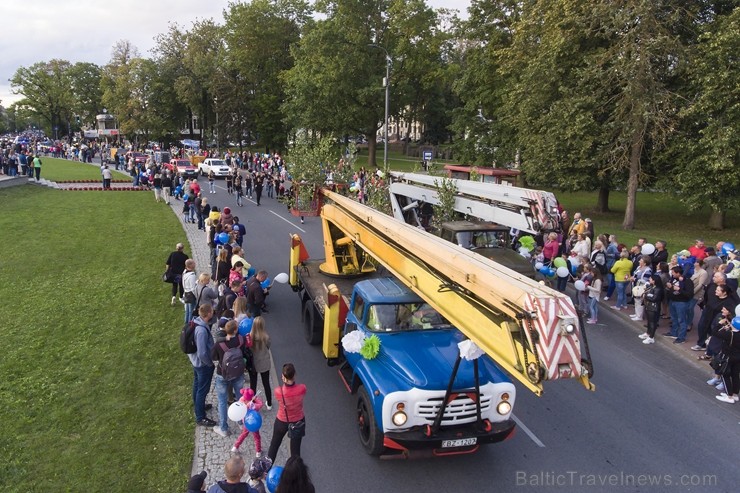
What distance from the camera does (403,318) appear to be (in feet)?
24.1

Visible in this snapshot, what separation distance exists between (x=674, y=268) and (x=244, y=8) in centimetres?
5283

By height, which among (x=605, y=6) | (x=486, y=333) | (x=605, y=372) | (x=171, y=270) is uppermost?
(x=605, y=6)

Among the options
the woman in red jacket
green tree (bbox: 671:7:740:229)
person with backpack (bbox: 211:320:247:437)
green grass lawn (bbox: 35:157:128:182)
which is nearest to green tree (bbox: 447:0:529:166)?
green tree (bbox: 671:7:740:229)

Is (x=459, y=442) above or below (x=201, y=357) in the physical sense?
below

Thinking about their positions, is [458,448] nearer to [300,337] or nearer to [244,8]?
[300,337]

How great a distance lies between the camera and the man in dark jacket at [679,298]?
10.5 meters

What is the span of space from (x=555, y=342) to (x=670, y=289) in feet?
26.8

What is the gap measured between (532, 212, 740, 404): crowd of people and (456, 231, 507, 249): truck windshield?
1.43 meters

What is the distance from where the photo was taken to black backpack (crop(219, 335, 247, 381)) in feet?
22.6

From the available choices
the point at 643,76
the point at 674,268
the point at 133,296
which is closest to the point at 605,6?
the point at 643,76

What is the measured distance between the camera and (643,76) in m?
20.1

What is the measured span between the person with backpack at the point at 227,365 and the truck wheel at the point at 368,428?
1.76m

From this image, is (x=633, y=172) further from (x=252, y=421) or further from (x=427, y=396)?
(x=252, y=421)

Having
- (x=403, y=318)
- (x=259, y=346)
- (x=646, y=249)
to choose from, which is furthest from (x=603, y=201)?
(x=259, y=346)
